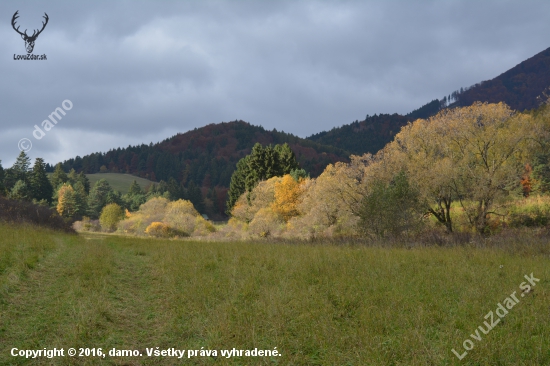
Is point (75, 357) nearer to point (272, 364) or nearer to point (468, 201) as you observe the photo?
point (272, 364)

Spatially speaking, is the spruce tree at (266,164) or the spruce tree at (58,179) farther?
the spruce tree at (58,179)

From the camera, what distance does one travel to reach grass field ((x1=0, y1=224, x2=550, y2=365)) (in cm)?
501

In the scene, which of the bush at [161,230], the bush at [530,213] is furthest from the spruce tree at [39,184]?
the bush at [530,213]

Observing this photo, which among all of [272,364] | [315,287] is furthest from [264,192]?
[272,364]

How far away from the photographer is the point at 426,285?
813 cm

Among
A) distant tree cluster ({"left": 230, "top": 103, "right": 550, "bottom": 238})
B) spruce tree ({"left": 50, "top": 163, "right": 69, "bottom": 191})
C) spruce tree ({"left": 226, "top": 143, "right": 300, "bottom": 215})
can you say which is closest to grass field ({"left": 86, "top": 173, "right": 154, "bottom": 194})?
spruce tree ({"left": 50, "top": 163, "right": 69, "bottom": 191})

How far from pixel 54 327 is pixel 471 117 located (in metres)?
33.9

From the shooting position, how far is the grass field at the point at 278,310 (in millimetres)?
5012

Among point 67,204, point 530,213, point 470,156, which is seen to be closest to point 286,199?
point 470,156

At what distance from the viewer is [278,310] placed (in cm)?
645

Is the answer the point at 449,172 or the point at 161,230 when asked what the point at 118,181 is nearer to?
the point at 161,230

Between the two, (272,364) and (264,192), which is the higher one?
(264,192)

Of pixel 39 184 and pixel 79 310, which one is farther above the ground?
pixel 39 184

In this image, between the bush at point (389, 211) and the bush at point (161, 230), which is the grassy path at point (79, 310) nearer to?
the bush at point (389, 211)
